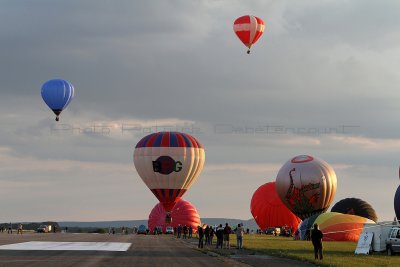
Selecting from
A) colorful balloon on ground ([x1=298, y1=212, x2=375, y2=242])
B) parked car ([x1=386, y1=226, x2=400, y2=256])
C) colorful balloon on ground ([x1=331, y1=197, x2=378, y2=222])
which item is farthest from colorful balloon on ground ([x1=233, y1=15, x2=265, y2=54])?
parked car ([x1=386, y1=226, x2=400, y2=256])

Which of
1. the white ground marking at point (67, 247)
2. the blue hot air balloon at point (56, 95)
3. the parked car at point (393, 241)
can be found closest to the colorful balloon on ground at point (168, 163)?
the blue hot air balloon at point (56, 95)

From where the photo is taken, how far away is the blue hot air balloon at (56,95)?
87312 millimetres

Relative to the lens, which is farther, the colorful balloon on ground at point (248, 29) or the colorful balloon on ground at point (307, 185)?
the colorful balloon on ground at point (307, 185)

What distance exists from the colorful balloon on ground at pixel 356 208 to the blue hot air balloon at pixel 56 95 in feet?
125

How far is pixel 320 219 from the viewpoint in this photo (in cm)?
7462

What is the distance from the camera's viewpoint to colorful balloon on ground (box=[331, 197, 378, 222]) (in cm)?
10262

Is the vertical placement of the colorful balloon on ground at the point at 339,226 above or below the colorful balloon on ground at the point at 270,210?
below

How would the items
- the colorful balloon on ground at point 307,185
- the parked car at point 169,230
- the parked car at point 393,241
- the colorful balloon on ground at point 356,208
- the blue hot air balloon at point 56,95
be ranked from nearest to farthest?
the parked car at point 393,241 → the blue hot air balloon at point 56,95 → the colorful balloon on ground at point 307,185 → the colorful balloon on ground at point 356,208 → the parked car at point 169,230

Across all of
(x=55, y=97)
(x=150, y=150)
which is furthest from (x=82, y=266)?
(x=150, y=150)

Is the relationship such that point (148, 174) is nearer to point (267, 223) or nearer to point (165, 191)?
point (165, 191)

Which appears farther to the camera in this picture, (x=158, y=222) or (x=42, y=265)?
Result: (x=158, y=222)

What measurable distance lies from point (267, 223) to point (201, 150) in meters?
16.5

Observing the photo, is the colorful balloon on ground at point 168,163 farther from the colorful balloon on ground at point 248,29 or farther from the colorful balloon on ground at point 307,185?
the colorful balloon on ground at point 248,29

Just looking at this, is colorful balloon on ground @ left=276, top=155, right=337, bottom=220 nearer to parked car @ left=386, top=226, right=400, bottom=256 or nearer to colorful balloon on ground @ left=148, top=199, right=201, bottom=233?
colorful balloon on ground @ left=148, top=199, right=201, bottom=233
